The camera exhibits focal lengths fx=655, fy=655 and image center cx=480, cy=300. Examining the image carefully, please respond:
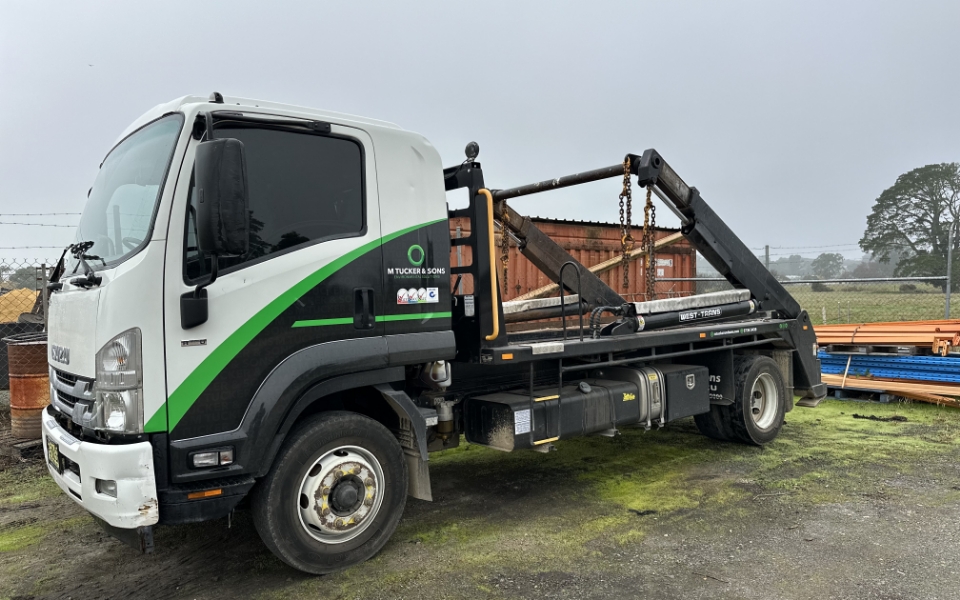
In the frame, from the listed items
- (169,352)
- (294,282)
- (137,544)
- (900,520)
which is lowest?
(900,520)

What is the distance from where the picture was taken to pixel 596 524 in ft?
15.0

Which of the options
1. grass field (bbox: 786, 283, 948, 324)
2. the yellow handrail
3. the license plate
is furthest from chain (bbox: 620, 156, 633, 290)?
grass field (bbox: 786, 283, 948, 324)

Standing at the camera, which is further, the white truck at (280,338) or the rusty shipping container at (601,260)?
the rusty shipping container at (601,260)

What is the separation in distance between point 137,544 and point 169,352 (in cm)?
100

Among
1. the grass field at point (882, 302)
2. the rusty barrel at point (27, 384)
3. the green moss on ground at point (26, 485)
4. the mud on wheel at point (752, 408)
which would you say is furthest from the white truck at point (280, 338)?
the grass field at point (882, 302)

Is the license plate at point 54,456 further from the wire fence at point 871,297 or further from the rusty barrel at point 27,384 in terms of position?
the wire fence at point 871,297

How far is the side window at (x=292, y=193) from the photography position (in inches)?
137

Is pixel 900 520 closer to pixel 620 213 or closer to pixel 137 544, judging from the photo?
pixel 620 213

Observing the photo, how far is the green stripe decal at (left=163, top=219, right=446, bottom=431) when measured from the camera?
10.7 ft

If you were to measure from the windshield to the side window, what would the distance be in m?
0.24

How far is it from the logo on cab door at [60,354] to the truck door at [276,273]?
79 cm

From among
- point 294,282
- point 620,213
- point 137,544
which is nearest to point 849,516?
point 620,213

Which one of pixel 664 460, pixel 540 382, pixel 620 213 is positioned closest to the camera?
pixel 540 382

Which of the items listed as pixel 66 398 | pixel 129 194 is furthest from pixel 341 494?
pixel 129 194
